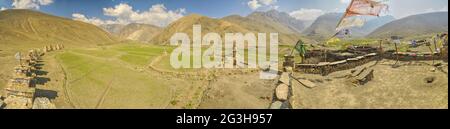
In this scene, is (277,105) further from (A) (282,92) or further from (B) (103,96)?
(B) (103,96)

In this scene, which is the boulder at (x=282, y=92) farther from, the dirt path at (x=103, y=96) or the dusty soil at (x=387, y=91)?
the dirt path at (x=103, y=96)

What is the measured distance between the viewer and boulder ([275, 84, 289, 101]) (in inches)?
689

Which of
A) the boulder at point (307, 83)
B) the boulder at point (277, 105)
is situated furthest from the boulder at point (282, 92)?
the boulder at point (307, 83)

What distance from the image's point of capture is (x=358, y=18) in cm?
2148

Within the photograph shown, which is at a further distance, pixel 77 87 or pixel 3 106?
pixel 77 87

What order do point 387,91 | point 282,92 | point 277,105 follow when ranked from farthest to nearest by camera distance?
point 282,92, point 387,91, point 277,105

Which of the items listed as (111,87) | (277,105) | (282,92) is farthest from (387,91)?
(111,87)

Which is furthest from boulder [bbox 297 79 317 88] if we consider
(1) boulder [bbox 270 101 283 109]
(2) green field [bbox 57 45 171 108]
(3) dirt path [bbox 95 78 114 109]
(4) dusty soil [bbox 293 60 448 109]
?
(3) dirt path [bbox 95 78 114 109]

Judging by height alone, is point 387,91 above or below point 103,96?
above

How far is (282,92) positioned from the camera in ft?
59.8

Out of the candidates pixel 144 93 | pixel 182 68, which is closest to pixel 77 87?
pixel 144 93

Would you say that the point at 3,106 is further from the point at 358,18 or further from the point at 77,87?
the point at 358,18

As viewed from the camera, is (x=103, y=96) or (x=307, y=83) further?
(x=307, y=83)

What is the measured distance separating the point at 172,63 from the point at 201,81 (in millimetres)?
8886
